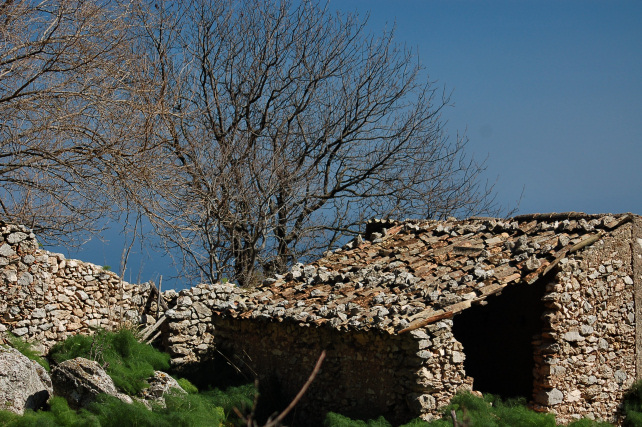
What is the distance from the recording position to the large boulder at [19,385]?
8.82 meters

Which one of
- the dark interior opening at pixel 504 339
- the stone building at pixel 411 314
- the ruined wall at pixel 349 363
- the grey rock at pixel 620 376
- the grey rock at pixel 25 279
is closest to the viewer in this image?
the ruined wall at pixel 349 363

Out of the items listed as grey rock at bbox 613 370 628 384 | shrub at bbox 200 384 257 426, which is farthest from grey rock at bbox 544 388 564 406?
shrub at bbox 200 384 257 426

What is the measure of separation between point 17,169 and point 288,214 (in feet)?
28.6

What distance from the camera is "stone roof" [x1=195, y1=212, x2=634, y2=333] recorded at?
30.8 ft

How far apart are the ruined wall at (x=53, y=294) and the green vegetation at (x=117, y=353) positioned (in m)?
0.60

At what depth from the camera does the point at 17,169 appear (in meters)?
12.0

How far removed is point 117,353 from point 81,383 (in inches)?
95.2

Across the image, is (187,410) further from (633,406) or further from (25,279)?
(633,406)

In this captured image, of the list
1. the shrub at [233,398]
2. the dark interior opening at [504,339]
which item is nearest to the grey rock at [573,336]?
the dark interior opening at [504,339]

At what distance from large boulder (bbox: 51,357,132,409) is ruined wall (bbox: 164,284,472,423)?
2525 millimetres

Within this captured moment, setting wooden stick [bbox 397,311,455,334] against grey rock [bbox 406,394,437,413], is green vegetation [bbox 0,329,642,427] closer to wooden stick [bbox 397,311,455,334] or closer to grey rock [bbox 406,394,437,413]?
grey rock [bbox 406,394,437,413]

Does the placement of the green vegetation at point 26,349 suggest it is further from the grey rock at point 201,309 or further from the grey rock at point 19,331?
the grey rock at point 201,309

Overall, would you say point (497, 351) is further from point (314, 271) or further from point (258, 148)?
point (258, 148)

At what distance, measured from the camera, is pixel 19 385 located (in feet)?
29.6
